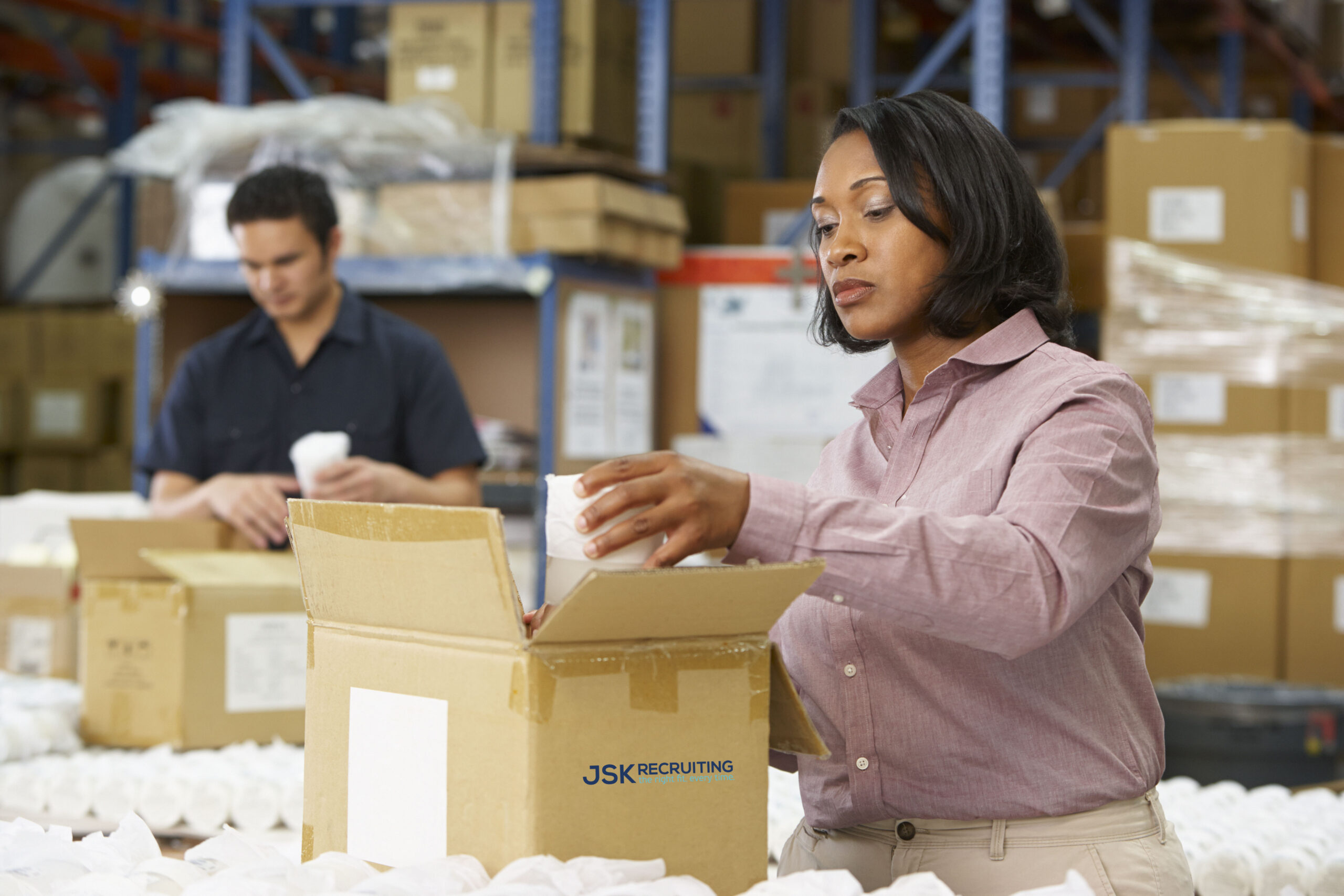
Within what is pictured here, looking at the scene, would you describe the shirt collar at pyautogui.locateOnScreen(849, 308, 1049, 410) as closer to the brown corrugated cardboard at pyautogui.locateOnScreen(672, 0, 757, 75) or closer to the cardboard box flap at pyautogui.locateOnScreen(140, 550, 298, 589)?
the cardboard box flap at pyautogui.locateOnScreen(140, 550, 298, 589)

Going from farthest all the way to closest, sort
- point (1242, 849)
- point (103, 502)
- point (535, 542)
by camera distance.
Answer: point (535, 542), point (103, 502), point (1242, 849)

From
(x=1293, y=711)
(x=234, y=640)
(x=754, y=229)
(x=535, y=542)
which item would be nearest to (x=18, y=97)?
(x=754, y=229)

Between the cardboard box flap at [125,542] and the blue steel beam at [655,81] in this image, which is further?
the blue steel beam at [655,81]

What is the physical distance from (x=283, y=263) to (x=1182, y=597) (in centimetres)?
294

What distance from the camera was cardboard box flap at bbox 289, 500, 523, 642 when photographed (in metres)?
1.22

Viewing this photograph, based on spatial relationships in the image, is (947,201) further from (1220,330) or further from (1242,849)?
(1220,330)

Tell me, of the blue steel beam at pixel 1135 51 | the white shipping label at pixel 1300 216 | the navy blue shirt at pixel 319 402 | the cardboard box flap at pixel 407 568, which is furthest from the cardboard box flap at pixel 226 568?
the blue steel beam at pixel 1135 51

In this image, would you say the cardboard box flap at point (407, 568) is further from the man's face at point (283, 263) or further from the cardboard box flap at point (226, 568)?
the man's face at point (283, 263)

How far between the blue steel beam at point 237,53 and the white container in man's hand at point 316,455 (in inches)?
100

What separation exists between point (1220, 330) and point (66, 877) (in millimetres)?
3911

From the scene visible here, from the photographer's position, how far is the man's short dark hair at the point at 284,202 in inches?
125

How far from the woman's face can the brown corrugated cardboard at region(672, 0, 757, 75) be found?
16.5ft

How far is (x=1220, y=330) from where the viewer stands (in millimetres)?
4430

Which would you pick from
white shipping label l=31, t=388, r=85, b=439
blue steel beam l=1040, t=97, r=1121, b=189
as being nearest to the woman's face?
blue steel beam l=1040, t=97, r=1121, b=189
